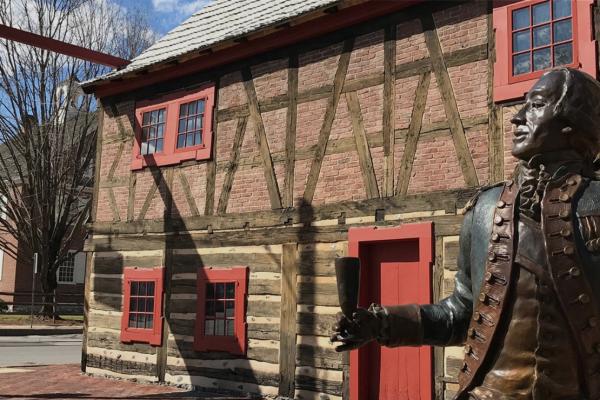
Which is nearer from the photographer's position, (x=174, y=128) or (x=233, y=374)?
(x=233, y=374)

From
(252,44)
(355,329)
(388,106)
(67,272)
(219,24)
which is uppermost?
(219,24)

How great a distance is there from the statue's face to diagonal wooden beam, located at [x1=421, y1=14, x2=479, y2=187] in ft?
18.6

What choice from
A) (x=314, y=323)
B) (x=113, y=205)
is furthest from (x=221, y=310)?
(x=113, y=205)

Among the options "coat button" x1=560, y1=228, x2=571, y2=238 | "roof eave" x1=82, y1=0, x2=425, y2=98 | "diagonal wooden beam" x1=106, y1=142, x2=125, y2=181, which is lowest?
"coat button" x1=560, y1=228, x2=571, y2=238

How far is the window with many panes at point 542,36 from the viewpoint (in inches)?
279

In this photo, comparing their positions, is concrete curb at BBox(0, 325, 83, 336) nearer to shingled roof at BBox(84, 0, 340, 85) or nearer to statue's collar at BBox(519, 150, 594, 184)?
shingled roof at BBox(84, 0, 340, 85)

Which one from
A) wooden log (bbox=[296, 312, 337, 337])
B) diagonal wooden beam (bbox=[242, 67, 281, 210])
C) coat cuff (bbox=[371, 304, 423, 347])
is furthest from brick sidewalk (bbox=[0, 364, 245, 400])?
coat cuff (bbox=[371, 304, 423, 347])

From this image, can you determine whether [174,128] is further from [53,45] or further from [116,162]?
[53,45]

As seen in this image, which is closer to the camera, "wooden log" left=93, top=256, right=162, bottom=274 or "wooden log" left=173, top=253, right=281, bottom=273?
"wooden log" left=173, top=253, right=281, bottom=273

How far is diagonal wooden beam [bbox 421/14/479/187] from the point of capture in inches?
297

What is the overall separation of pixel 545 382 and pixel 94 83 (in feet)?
38.3

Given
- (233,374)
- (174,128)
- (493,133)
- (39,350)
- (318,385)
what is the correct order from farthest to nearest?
1. (39,350)
2. (174,128)
3. (233,374)
4. (318,385)
5. (493,133)

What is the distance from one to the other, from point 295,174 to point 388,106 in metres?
1.73

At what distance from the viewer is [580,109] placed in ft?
6.09
